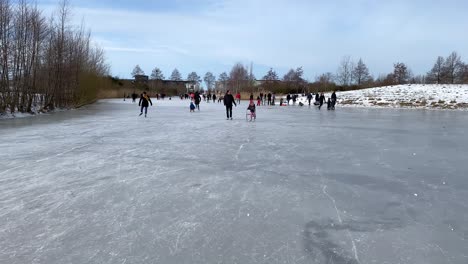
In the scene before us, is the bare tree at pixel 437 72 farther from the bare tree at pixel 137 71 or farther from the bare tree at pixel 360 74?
the bare tree at pixel 137 71

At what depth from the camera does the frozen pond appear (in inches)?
117

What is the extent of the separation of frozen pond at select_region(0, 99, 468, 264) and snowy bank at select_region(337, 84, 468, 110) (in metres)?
27.8

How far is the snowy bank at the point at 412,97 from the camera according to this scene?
1249 inches

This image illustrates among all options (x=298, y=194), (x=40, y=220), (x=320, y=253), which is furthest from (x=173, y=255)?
(x=298, y=194)

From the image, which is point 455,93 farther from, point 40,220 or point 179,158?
point 40,220

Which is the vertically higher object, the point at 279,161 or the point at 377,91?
the point at 377,91

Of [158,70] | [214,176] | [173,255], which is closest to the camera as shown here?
[173,255]

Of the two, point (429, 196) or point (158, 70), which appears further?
point (158, 70)

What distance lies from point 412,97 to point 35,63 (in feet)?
113

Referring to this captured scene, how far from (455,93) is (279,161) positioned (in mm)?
36306

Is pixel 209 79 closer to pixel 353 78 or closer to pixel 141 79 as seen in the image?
pixel 141 79

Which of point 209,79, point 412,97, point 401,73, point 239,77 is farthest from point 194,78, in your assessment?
point 412,97

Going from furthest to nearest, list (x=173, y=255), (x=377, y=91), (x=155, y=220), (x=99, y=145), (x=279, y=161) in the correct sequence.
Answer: (x=377, y=91) < (x=99, y=145) < (x=279, y=161) < (x=155, y=220) < (x=173, y=255)

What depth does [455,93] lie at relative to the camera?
35125 mm
